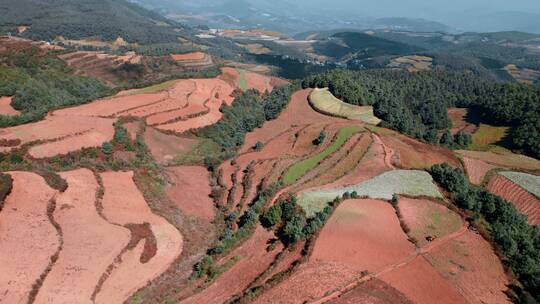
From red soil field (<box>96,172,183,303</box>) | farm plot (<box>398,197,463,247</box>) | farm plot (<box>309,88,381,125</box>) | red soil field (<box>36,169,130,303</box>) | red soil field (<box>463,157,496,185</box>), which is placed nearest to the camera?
red soil field (<box>36,169,130,303</box>)

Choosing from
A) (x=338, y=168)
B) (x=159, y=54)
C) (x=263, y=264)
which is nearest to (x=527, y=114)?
(x=338, y=168)

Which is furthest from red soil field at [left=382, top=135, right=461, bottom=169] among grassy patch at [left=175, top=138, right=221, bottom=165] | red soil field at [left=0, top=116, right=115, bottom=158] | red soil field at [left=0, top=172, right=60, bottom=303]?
red soil field at [left=0, top=116, right=115, bottom=158]

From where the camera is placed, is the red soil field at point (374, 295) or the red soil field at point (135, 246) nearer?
the red soil field at point (374, 295)

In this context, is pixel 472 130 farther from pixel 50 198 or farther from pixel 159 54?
pixel 159 54

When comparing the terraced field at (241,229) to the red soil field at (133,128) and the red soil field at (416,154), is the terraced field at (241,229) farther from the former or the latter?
the red soil field at (133,128)

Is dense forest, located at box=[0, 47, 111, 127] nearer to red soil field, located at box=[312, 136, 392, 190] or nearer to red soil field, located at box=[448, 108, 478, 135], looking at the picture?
red soil field, located at box=[312, 136, 392, 190]

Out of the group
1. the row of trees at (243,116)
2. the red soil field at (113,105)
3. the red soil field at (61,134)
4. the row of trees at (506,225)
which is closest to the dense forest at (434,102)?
the row of trees at (243,116)

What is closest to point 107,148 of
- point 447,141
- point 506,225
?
point 506,225
